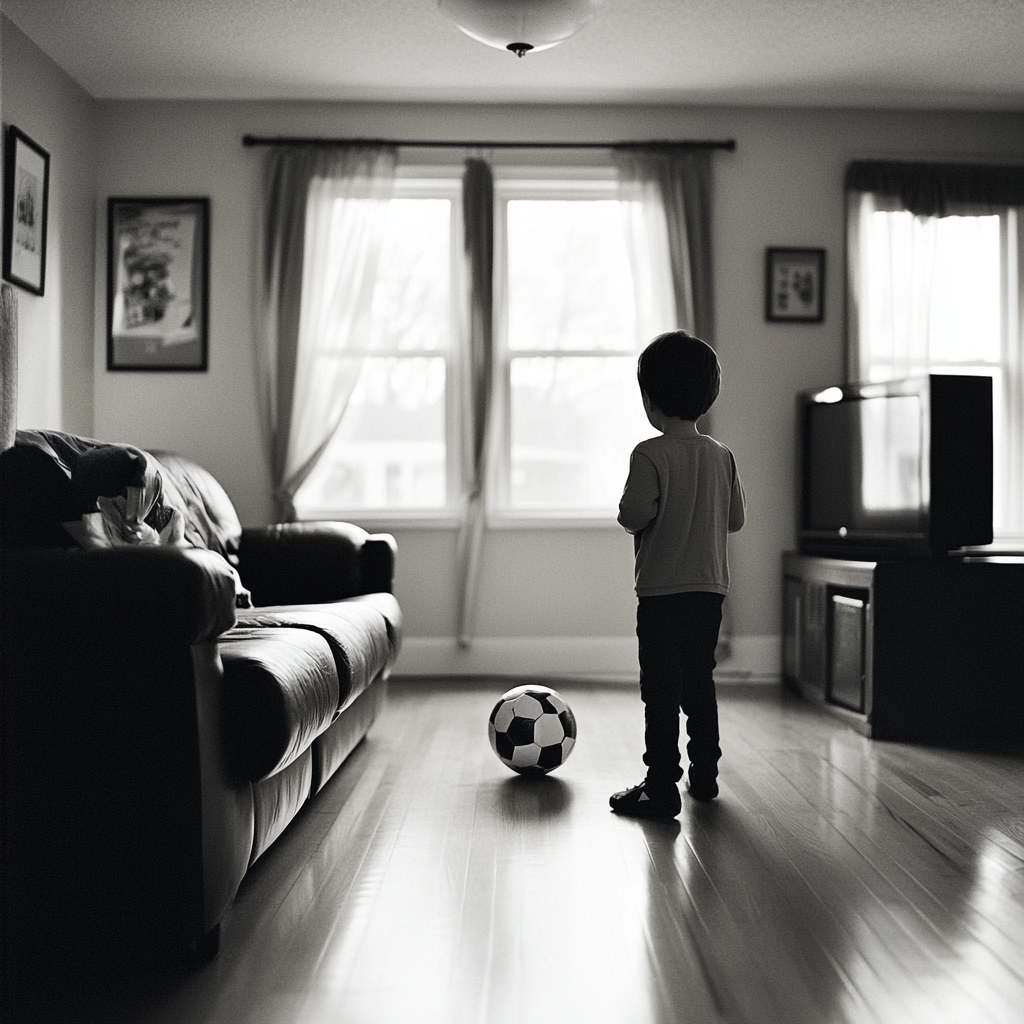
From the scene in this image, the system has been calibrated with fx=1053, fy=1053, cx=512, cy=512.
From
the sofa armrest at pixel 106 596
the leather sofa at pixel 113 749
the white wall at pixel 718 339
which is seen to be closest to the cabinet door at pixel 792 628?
the white wall at pixel 718 339

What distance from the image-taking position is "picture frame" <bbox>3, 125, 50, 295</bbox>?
12.2ft

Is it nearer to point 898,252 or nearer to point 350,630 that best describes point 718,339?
point 898,252

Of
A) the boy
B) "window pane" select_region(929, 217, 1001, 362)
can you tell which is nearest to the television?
"window pane" select_region(929, 217, 1001, 362)

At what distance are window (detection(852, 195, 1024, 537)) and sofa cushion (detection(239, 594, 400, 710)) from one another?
102 inches

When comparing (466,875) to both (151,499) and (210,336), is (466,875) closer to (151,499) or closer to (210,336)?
(151,499)

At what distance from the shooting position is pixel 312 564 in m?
3.61

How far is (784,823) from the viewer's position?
8.30 feet

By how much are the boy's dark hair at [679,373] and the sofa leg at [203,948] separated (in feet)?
4.99

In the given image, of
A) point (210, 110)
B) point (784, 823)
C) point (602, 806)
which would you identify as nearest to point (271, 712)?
point (602, 806)

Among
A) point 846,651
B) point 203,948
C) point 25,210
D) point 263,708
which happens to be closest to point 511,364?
point 846,651

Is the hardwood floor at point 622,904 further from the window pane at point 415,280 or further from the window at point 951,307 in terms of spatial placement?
the window pane at point 415,280

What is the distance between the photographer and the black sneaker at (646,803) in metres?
2.59

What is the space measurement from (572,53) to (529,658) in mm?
2527

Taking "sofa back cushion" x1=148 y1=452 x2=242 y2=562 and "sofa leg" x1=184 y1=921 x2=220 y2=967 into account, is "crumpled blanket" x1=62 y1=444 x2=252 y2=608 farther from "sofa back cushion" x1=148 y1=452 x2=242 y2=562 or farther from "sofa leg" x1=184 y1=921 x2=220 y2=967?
"sofa back cushion" x1=148 y1=452 x2=242 y2=562
